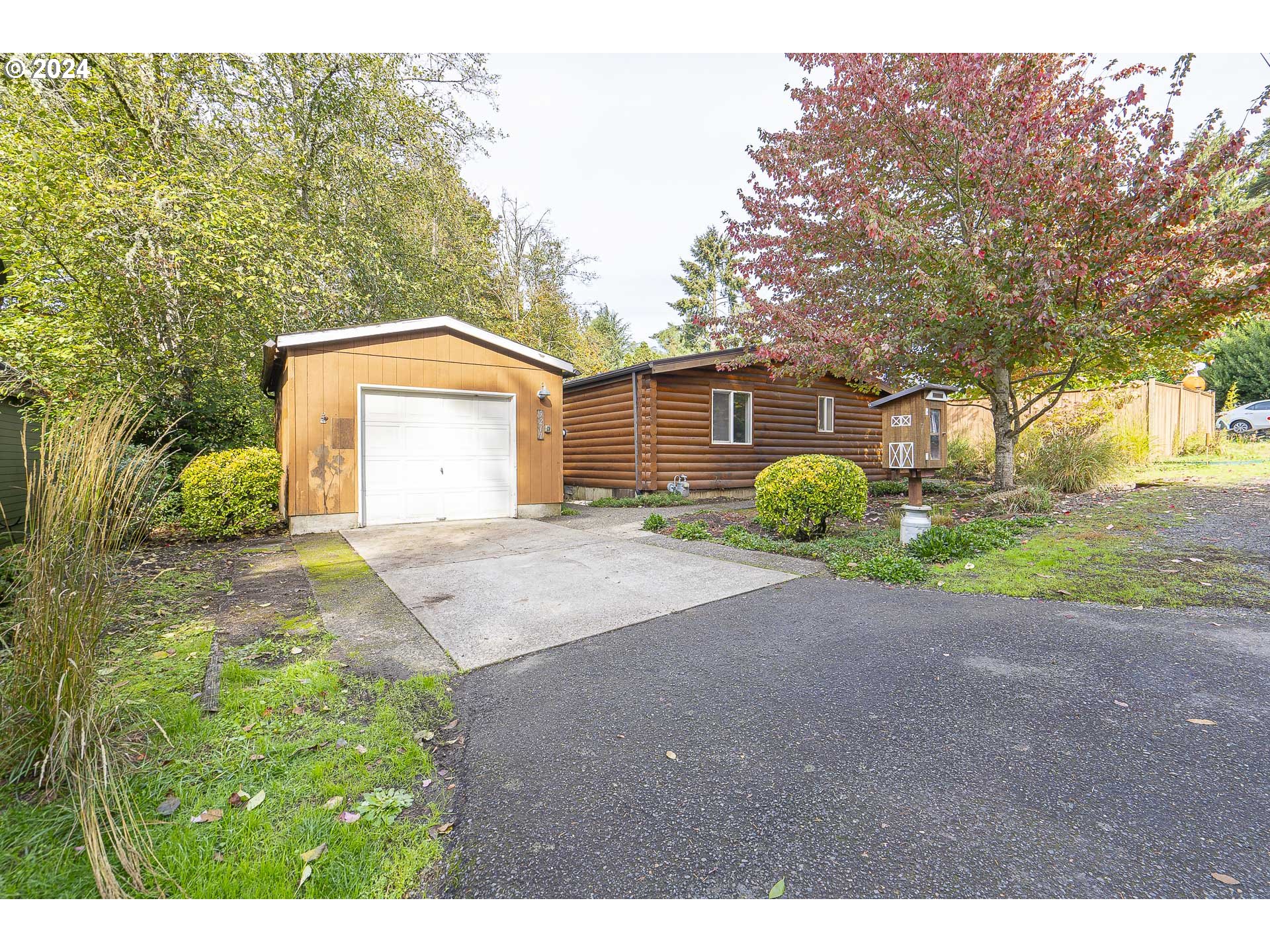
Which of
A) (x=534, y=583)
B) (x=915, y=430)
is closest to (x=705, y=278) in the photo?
(x=915, y=430)

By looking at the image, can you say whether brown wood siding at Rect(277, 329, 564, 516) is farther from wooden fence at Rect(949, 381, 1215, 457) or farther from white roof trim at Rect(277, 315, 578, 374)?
wooden fence at Rect(949, 381, 1215, 457)

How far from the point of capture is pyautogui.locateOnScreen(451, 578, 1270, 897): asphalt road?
4.56 feet

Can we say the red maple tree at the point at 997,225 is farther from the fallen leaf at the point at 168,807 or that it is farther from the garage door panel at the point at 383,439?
the fallen leaf at the point at 168,807

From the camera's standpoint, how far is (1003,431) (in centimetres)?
823

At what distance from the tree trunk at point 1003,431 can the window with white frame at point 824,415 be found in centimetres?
513

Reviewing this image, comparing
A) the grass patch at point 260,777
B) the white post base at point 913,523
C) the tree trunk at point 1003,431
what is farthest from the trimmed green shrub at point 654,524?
the tree trunk at point 1003,431

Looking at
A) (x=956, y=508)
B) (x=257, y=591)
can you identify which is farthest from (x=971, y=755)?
(x=956, y=508)

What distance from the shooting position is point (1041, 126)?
6266 millimetres

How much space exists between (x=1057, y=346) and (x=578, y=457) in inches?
391

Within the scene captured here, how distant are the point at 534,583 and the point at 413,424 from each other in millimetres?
4999

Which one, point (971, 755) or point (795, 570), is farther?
point (795, 570)

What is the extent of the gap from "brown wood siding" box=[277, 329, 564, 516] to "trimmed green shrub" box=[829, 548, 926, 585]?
5.89m
